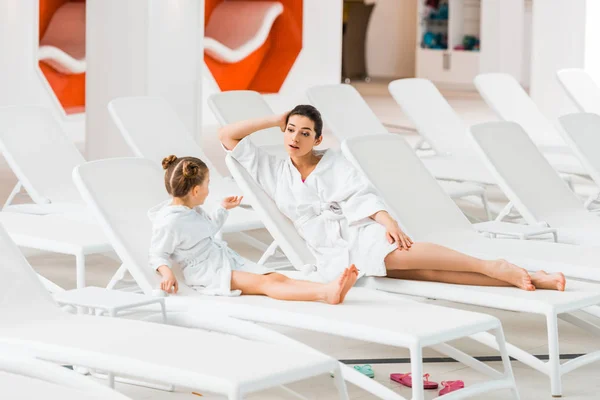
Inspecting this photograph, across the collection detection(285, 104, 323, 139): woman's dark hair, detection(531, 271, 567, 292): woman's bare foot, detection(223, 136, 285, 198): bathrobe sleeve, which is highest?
detection(285, 104, 323, 139): woman's dark hair

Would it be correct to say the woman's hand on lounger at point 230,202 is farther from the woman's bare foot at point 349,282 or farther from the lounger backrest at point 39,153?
the lounger backrest at point 39,153

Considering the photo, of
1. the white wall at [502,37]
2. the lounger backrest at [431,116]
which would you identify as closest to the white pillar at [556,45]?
the lounger backrest at [431,116]

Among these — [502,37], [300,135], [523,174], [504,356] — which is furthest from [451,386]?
[502,37]

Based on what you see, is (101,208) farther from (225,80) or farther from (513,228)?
(225,80)

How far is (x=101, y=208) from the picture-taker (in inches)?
166

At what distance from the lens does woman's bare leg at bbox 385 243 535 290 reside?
4.09m

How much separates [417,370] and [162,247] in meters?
1.08

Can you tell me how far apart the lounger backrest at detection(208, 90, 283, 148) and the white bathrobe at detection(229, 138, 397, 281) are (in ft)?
6.47

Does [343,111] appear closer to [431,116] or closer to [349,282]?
[431,116]

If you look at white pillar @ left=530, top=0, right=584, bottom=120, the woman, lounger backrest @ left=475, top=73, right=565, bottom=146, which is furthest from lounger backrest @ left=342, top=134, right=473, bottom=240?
white pillar @ left=530, top=0, right=584, bottom=120

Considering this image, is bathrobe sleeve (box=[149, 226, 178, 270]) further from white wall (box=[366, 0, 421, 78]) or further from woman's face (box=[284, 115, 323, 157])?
white wall (box=[366, 0, 421, 78])

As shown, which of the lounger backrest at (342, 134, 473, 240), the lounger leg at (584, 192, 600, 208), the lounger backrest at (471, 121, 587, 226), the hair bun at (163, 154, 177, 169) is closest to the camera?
the hair bun at (163, 154, 177, 169)

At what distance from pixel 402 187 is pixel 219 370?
2.25 meters

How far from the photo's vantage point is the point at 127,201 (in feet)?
14.3
